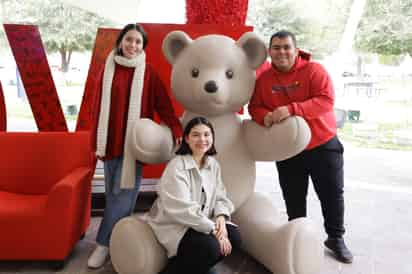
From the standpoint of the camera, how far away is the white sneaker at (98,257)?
89.0 inches

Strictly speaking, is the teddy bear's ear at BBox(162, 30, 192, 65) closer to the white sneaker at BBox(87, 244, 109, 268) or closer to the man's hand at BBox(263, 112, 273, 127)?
the man's hand at BBox(263, 112, 273, 127)

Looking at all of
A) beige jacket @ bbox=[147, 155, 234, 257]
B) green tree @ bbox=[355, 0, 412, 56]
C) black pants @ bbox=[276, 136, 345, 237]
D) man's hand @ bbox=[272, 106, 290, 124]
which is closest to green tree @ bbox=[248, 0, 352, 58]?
green tree @ bbox=[355, 0, 412, 56]

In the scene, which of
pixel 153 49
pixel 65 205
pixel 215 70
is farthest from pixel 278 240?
pixel 153 49

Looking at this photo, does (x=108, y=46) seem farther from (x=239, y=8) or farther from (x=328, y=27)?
(x=328, y=27)

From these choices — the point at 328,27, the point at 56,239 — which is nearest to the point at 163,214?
the point at 56,239

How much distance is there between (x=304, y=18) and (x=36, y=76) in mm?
2601

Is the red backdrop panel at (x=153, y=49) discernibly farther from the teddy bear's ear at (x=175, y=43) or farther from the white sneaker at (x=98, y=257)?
the white sneaker at (x=98, y=257)

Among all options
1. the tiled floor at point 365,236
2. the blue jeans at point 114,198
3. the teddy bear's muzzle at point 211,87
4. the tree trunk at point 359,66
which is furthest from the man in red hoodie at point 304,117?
the tree trunk at point 359,66

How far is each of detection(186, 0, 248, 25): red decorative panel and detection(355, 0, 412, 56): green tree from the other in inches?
80.8

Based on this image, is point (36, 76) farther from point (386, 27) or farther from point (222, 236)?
point (386, 27)

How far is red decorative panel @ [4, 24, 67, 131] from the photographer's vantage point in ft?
9.83

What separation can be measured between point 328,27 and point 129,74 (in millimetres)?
2721

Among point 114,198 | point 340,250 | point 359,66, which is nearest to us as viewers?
point 114,198

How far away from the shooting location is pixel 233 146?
88.0 inches
